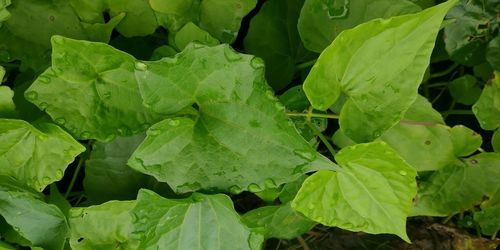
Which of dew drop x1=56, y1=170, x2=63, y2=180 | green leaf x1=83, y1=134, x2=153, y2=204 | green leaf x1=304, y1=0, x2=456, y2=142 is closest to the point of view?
green leaf x1=304, y1=0, x2=456, y2=142

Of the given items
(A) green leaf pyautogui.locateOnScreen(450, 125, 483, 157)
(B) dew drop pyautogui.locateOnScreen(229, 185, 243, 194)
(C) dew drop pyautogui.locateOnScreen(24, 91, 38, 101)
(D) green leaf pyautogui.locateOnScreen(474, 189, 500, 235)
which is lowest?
(D) green leaf pyautogui.locateOnScreen(474, 189, 500, 235)

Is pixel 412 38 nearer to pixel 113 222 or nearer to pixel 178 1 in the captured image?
pixel 178 1

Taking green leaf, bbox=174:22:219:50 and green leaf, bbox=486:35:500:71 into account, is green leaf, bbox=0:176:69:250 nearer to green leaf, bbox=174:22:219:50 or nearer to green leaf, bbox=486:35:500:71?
green leaf, bbox=174:22:219:50

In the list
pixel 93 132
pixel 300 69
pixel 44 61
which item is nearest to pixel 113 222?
pixel 93 132

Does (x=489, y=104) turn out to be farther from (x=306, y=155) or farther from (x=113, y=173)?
(x=113, y=173)

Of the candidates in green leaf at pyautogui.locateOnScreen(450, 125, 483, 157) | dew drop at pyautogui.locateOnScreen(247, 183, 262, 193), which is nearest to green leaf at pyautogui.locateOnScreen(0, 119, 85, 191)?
dew drop at pyautogui.locateOnScreen(247, 183, 262, 193)

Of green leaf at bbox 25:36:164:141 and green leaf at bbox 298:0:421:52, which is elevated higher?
green leaf at bbox 298:0:421:52

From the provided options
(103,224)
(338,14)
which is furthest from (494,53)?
(103,224)
